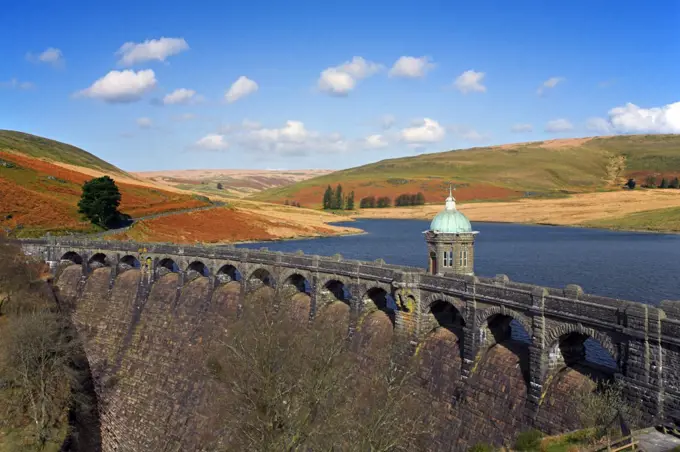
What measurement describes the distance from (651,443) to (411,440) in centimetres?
1577

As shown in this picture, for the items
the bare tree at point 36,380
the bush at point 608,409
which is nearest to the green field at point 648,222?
the bush at point 608,409

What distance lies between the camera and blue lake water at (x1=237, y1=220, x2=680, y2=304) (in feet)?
257

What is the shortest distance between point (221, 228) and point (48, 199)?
44.1 metres

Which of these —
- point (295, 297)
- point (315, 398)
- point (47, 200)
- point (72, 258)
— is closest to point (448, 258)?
point (315, 398)

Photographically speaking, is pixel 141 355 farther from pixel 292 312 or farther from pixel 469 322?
pixel 469 322

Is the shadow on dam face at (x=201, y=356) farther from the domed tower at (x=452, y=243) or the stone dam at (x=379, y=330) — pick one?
the domed tower at (x=452, y=243)

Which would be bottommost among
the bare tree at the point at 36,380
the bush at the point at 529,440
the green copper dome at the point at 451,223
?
the bare tree at the point at 36,380

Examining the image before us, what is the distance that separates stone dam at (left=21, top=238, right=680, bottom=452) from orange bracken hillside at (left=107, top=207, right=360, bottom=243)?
37.5 meters

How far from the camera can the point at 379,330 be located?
4412 cm

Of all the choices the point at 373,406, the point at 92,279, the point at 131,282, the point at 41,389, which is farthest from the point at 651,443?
the point at 92,279

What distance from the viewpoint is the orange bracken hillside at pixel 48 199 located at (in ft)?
366

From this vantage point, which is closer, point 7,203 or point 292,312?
point 292,312

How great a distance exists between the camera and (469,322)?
35781mm

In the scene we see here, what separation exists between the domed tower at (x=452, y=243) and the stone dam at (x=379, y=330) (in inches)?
83.2
